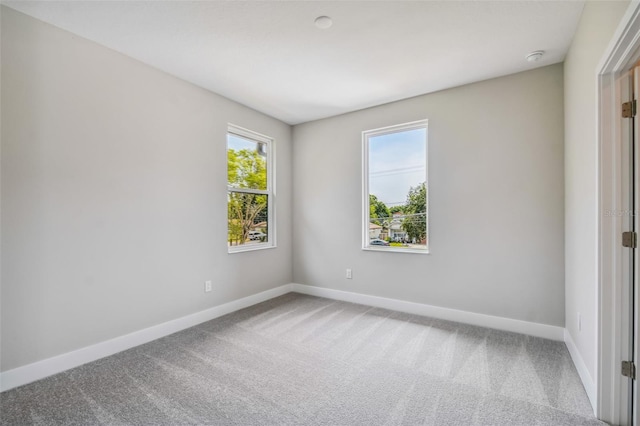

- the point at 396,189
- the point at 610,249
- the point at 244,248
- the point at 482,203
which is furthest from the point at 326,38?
the point at 244,248

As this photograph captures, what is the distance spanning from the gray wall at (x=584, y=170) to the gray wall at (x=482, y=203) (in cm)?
18

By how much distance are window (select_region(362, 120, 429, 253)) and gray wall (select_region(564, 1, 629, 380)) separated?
1327 millimetres

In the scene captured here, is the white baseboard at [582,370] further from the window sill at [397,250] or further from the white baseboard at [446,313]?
the window sill at [397,250]

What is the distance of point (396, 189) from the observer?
377cm

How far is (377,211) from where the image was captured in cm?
393

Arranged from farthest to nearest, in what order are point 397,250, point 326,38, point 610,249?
point 397,250, point 326,38, point 610,249

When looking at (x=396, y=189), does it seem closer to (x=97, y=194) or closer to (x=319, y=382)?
(x=319, y=382)

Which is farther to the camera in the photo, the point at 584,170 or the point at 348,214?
the point at 348,214

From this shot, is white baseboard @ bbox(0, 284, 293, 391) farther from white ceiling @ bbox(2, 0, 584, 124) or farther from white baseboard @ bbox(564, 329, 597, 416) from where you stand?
white baseboard @ bbox(564, 329, 597, 416)

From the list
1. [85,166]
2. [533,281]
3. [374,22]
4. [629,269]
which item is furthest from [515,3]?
[85,166]

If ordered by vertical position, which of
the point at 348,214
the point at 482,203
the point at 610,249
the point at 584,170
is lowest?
the point at 610,249

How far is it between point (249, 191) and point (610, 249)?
351cm

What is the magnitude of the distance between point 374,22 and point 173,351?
10.4 feet

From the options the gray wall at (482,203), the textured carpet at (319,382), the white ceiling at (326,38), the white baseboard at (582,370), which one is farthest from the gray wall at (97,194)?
the white baseboard at (582,370)
